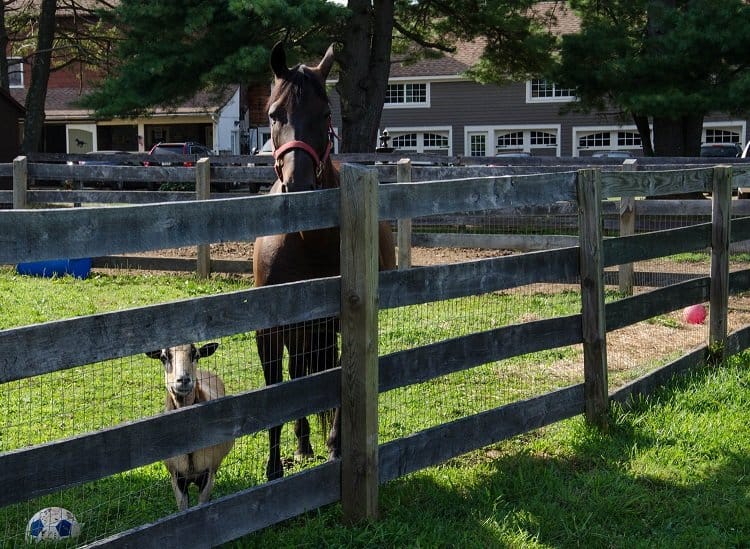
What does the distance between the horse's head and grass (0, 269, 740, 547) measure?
1.15 meters

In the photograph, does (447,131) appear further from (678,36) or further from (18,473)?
(18,473)

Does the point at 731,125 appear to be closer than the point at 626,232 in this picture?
No

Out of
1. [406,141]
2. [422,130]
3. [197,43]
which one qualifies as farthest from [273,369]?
[406,141]

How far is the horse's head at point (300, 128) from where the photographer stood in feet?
16.8

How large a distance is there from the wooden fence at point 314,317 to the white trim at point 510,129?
4275 cm

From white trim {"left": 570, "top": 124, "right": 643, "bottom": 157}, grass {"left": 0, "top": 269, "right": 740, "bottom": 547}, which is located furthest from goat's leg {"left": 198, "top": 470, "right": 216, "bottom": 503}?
white trim {"left": 570, "top": 124, "right": 643, "bottom": 157}

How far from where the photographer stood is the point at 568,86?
72.6ft

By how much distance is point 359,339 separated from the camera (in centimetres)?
450

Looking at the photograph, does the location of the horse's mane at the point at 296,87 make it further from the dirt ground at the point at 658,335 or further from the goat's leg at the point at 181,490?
the goat's leg at the point at 181,490

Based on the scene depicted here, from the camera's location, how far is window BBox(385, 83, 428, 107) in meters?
50.0

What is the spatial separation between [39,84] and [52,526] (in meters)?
27.5

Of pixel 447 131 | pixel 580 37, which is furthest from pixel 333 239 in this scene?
pixel 447 131

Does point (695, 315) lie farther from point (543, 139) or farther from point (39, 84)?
point (543, 139)

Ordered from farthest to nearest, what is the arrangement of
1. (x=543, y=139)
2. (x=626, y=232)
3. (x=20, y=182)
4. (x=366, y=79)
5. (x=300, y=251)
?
(x=543, y=139) → (x=366, y=79) → (x=20, y=182) → (x=626, y=232) → (x=300, y=251)
